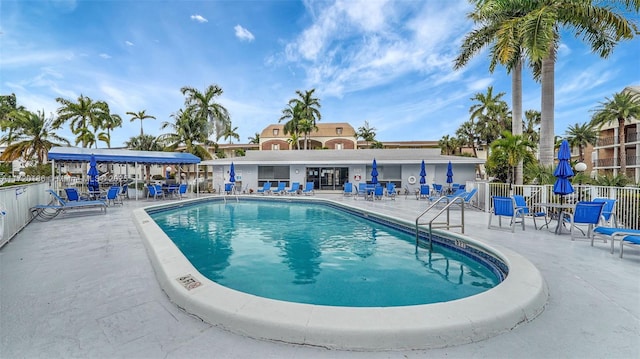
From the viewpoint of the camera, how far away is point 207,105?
27594mm

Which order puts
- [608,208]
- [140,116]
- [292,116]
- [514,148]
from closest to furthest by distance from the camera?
1. [608,208]
2. [514,148]
3. [140,116]
4. [292,116]

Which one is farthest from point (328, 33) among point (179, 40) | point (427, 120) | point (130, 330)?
point (130, 330)

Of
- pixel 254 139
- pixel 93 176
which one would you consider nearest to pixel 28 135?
pixel 93 176

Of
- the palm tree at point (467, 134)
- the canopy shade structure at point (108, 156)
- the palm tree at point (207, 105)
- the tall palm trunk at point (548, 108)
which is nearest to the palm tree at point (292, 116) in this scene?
the palm tree at point (207, 105)

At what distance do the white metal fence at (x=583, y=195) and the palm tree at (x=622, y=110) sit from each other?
29378 mm

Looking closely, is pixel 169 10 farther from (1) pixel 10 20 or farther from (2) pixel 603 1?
(2) pixel 603 1

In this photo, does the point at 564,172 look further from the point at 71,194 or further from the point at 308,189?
the point at 71,194

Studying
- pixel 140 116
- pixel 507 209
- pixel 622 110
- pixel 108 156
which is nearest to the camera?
pixel 507 209

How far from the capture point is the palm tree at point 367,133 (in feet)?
168

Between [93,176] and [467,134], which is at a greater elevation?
[467,134]

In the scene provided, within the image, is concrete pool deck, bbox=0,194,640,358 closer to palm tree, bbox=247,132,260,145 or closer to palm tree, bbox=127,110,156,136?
palm tree, bbox=127,110,156,136

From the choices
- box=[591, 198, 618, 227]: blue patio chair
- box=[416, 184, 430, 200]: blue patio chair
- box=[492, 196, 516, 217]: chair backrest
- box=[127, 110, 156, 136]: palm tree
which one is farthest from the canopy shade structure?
box=[127, 110, 156, 136]: palm tree

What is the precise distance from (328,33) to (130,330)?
22.9 m

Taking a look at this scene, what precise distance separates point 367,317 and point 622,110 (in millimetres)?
42257
